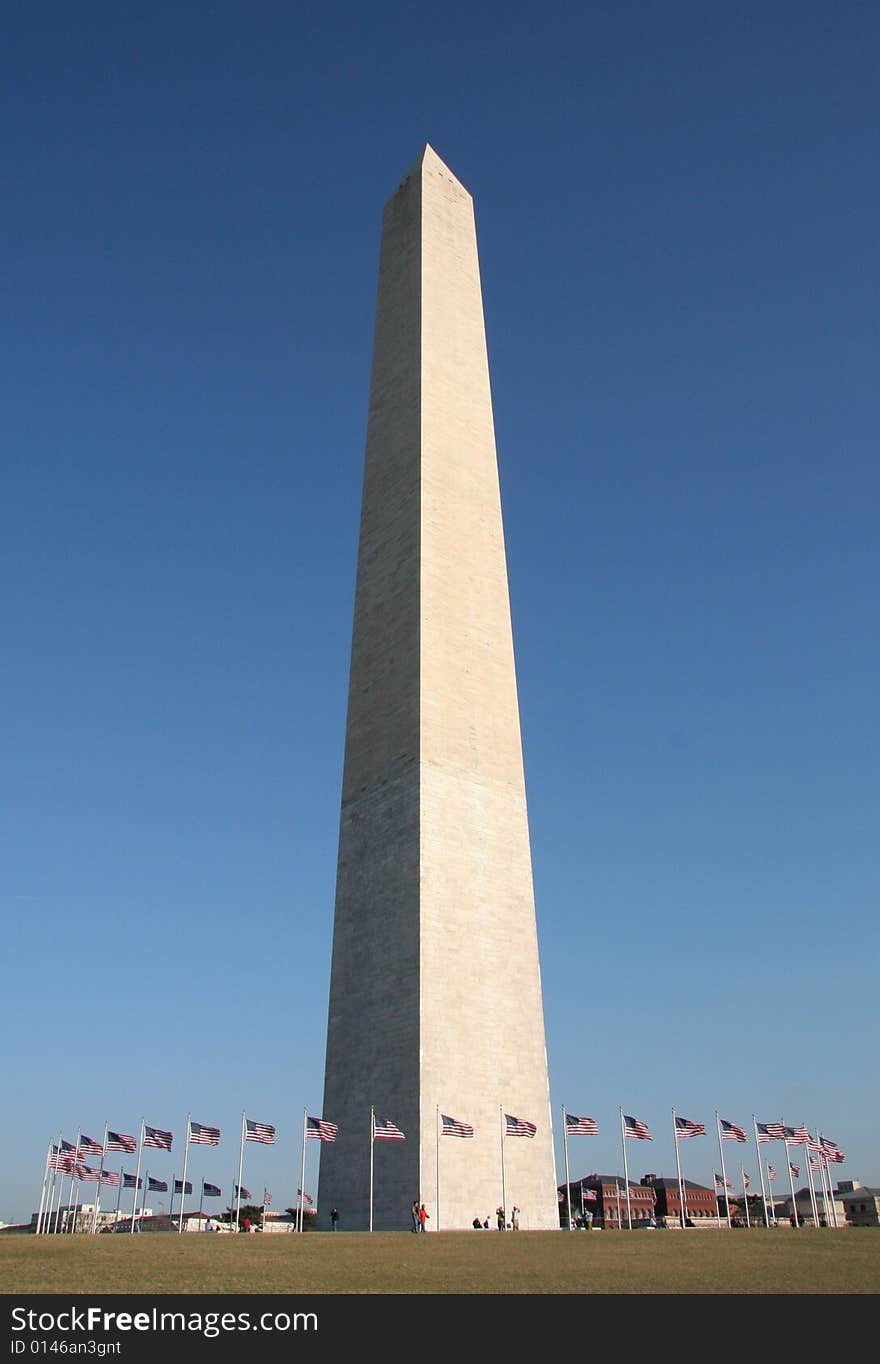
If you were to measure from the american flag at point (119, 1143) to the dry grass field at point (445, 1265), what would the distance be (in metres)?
9.63

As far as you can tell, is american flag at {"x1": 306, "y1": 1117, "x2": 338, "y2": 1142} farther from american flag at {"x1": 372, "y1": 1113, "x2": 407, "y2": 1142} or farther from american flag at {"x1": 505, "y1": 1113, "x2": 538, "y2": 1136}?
american flag at {"x1": 505, "y1": 1113, "x2": 538, "y2": 1136}

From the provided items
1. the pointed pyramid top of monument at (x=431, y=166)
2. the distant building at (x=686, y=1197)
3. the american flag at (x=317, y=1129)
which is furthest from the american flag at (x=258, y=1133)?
the distant building at (x=686, y=1197)

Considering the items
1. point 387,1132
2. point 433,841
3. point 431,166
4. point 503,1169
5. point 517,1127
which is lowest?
point 503,1169

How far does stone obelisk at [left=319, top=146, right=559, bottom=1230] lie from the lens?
31062 millimetres

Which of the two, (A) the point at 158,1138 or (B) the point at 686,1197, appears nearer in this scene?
(A) the point at 158,1138

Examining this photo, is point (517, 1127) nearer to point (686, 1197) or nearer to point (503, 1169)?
point (503, 1169)

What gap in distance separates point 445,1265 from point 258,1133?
13977mm

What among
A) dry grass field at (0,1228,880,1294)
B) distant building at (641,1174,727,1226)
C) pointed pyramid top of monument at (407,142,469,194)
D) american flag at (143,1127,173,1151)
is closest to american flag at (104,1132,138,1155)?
american flag at (143,1127,173,1151)

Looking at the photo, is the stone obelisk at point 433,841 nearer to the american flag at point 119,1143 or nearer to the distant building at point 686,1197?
the american flag at point 119,1143

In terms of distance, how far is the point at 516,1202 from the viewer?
3139 cm

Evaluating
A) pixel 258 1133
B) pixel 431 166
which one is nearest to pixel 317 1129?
pixel 258 1133

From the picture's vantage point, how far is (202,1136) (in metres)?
30.8
